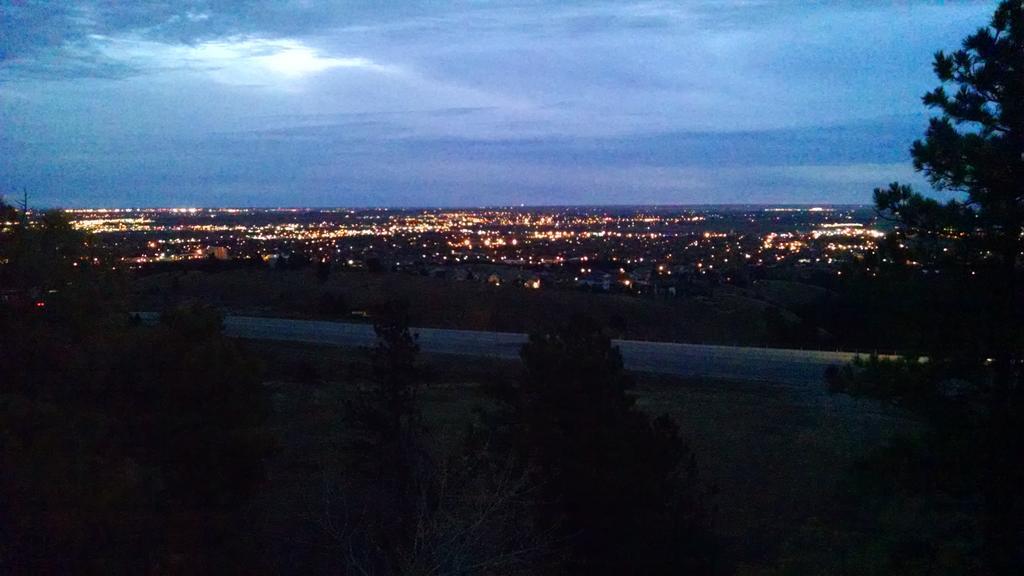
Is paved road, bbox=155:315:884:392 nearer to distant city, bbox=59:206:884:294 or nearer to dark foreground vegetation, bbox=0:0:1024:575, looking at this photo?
distant city, bbox=59:206:884:294

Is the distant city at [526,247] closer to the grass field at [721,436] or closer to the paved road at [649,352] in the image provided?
the grass field at [721,436]

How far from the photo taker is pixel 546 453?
10.7 metres

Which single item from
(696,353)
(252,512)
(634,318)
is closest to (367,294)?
(634,318)

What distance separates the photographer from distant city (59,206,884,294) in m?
66.8

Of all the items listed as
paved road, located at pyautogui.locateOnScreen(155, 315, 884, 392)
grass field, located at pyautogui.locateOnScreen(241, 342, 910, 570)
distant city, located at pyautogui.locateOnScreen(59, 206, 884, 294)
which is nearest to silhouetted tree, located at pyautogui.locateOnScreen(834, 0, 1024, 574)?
grass field, located at pyautogui.locateOnScreen(241, 342, 910, 570)

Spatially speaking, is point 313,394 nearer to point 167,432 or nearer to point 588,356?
point 167,432

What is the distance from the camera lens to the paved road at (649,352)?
2931 cm

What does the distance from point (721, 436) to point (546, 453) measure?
10618 millimetres

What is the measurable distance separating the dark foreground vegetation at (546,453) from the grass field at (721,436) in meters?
0.17

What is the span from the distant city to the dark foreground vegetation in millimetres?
6669

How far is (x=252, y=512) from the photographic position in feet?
45.1

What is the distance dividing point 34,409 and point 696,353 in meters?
26.1

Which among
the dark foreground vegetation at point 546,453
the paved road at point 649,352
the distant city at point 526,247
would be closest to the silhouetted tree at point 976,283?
the dark foreground vegetation at point 546,453

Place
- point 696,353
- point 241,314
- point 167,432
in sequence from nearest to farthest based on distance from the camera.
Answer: point 167,432, point 696,353, point 241,314
